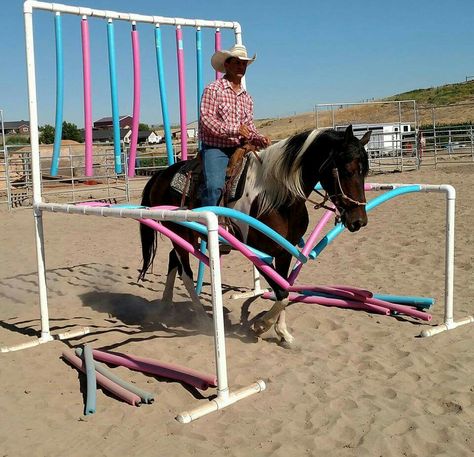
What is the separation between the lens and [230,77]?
184 inches

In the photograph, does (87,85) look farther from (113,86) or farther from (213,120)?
(213,120)

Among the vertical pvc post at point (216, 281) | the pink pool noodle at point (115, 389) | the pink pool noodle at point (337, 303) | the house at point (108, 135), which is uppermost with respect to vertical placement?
the house at point (108, 135)

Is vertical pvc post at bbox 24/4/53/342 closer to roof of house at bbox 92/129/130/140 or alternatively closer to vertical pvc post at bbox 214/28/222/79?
vertical pvc post at bbox 214/28/222/79

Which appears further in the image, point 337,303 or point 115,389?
point 337,303

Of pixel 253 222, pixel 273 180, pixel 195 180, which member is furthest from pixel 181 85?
pixel 253 222

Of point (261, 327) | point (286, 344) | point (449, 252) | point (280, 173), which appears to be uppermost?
point (280, 173)

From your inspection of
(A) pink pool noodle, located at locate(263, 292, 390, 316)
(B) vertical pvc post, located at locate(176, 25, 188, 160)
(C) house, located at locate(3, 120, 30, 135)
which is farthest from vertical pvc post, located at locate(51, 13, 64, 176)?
(C) house, located at locate(3, 120, 30, 135)

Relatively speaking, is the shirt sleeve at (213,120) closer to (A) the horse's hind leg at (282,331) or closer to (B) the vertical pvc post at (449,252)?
(A) the horse's hind leg at (282,331)

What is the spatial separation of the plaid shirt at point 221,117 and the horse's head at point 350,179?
2.98 ft

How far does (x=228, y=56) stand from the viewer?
4648 millimetres

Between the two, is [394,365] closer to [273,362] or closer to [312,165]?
[273,362]

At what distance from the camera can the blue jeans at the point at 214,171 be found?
14.4ft

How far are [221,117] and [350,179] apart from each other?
1.23 metres

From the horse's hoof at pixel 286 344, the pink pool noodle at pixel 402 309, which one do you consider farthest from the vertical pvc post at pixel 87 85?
the pink pool noodle at pixel 402 309
